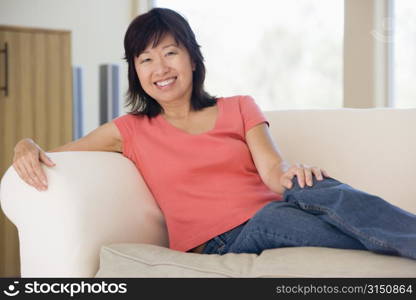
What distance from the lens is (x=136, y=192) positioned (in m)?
1.79

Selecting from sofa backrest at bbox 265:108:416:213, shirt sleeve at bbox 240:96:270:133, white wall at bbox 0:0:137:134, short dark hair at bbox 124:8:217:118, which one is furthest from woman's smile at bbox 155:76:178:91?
white wall at bbox 0:0:137:134

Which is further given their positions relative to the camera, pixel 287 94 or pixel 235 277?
pixel 287 94

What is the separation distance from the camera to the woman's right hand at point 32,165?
62.5 inches

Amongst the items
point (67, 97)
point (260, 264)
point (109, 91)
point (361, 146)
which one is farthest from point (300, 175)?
point (109, 91)

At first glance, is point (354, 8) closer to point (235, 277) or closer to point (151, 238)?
point (151, 238)

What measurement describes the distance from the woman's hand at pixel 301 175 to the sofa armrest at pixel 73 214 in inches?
16.9

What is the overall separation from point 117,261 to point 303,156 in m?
0.87

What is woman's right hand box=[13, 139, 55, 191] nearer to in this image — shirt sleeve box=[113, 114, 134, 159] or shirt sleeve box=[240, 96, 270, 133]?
shirt sleeve box=[113, 114, 134, 159]

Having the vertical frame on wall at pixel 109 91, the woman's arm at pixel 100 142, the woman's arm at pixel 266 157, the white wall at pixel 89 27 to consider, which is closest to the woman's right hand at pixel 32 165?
the woman's arm at pixel 100 142

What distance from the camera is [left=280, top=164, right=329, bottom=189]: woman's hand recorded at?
61.2 inches

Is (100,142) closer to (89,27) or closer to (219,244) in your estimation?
(219,244)

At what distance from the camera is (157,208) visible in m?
1.86

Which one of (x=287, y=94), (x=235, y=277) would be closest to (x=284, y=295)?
(x=235, y=277)

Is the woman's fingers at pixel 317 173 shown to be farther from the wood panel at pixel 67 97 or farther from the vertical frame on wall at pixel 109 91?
the vertical frame on wall at pixel 109 91
